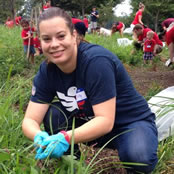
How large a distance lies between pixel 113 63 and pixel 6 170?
66cm

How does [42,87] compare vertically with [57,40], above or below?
below

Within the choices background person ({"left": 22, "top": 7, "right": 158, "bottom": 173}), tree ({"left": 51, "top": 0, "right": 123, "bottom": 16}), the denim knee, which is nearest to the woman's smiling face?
background person ({"left": 22, "top": 7, "right": 158, "bottom": 173})

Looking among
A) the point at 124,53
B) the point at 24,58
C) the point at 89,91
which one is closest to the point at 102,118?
the point at 89,91

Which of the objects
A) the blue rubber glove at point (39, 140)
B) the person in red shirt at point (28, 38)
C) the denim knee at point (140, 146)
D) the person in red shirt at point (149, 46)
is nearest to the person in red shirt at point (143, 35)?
the person in red shirt at point (149, 46)

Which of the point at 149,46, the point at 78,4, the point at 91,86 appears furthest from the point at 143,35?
the point at 78,4

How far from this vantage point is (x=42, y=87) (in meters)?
1.43

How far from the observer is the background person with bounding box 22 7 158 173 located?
3.86 feet

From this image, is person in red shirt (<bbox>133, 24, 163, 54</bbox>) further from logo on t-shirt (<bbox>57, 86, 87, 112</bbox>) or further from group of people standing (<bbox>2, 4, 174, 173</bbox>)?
logo on t-shirt (<bbox>57, 86, 87, 112</bbox>)

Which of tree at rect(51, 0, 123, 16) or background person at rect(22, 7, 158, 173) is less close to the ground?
tree at rect(51, 0, 123, 16)

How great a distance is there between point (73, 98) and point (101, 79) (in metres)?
0.26

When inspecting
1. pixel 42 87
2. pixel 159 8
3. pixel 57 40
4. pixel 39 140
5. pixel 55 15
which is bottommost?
pixel 39 140

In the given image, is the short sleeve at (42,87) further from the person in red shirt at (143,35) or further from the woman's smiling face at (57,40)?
the person in red shirt at (143,35)

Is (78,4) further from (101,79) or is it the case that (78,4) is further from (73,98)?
(101,79)

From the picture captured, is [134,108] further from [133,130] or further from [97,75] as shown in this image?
[97,75]
